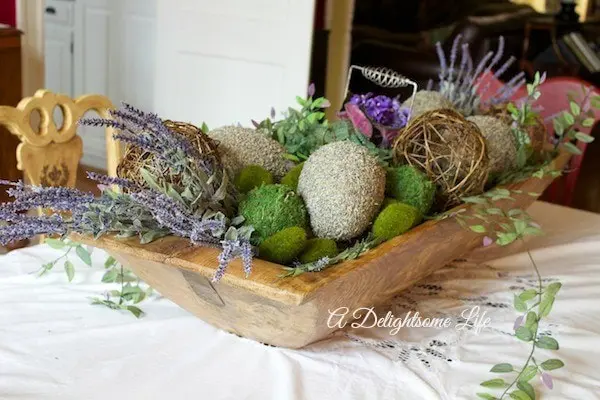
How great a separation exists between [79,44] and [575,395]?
4180 mm

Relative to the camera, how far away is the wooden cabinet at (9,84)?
305cm

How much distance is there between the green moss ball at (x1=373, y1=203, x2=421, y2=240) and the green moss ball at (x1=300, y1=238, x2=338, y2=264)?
0.09 metres

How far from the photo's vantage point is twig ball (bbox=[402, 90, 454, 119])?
4.80 feet

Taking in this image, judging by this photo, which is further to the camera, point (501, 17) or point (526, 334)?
point (501, 17)

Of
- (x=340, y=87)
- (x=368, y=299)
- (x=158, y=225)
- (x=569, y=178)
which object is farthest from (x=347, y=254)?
(x=340, y=87)

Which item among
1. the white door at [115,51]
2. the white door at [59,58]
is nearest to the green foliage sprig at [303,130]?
the white door at [115,51]

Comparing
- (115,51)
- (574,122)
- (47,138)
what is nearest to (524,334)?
(574,122)

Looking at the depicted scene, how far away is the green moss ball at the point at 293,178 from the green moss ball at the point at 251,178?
2cm

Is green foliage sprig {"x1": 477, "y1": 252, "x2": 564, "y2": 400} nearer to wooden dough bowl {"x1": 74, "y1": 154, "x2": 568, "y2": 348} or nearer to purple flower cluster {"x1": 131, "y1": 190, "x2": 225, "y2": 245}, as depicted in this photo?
wooden dough bowl {"x1": 74, "y1": 154, "x2": 568, "y2": 348}

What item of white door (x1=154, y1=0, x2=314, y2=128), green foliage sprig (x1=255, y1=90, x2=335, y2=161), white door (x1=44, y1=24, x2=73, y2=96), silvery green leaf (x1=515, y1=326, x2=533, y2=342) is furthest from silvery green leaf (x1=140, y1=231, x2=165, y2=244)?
white door (x1=44, y1=24, x2=73, y2=96)

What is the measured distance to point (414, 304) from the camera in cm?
117

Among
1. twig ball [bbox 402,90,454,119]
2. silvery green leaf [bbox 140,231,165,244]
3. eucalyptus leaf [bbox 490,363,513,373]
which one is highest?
twig ball [bbox 402,90,454,119]

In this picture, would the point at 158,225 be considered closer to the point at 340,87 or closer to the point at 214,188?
the point at 214,188

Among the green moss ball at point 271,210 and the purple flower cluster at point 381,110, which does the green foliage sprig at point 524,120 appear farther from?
the green moss ball at point 271,210
